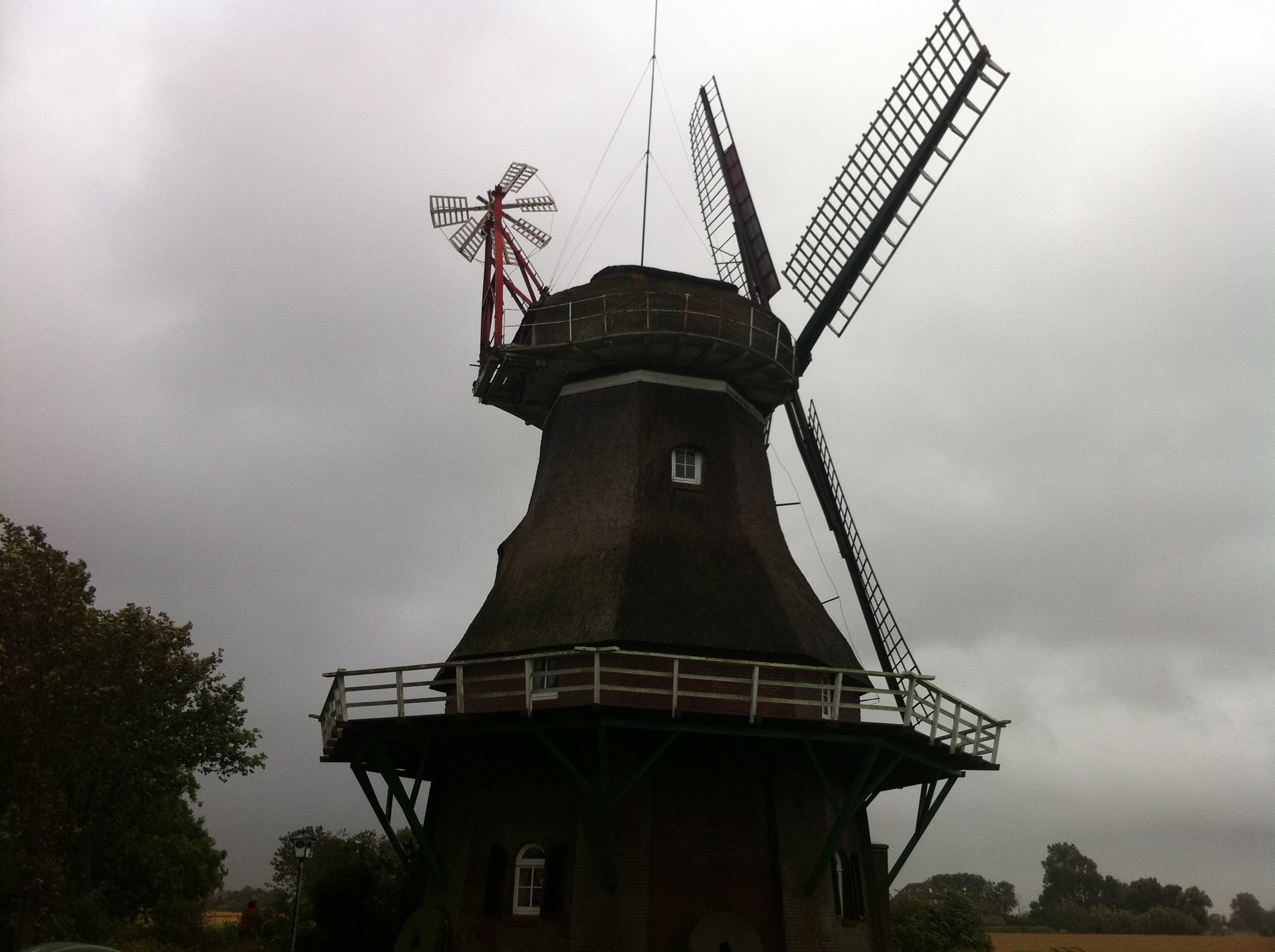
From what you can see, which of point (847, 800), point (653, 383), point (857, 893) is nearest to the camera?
point (847, 800)

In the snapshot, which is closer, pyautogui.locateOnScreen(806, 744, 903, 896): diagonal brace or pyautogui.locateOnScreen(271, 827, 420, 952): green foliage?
pyautogui.locateOnScreen(806, 744, 903, 896): diagonal brace

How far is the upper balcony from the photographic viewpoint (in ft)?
56.1

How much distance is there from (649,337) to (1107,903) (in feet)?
282

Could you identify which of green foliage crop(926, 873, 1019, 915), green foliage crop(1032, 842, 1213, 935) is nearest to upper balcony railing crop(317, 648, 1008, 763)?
green foliage crop(1032, 842, 1213, 935)

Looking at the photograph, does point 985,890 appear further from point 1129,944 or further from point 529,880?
point 529,880

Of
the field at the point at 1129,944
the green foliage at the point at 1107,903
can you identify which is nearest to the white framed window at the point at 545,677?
the field at the point at 1129,944

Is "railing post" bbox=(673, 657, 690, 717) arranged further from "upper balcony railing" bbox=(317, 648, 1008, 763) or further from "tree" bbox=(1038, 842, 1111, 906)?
"tree" bbox=(1038, 842, 1111, 906)

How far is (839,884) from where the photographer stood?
1456 centimetres

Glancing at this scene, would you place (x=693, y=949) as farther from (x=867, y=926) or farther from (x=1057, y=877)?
(x=1057, y=877)

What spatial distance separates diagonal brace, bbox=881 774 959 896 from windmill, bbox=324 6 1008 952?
39 millimetres

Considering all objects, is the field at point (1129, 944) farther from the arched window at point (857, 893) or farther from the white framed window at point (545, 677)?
the white framed window at point (545, 677)

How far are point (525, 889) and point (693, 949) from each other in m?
2.63

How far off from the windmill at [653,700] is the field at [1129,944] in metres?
27.1

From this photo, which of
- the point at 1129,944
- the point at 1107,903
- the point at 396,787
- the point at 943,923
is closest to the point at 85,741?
the point at 396,787
